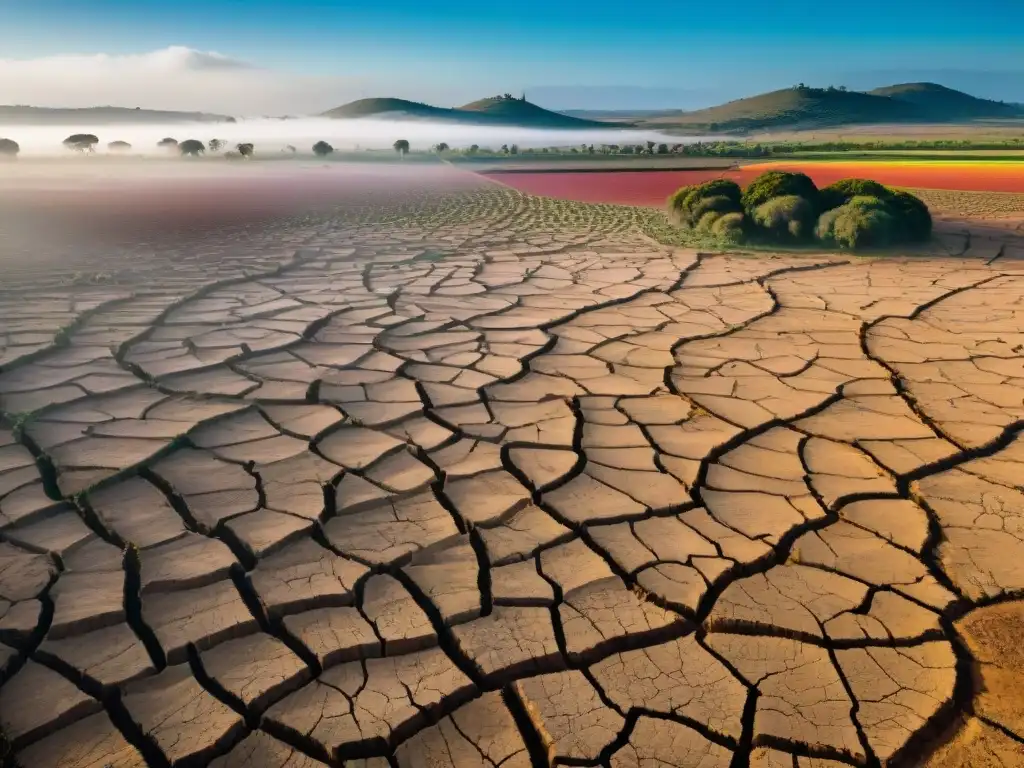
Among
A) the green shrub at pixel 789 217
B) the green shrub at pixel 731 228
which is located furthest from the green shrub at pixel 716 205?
the green shrub at pixel 789 217

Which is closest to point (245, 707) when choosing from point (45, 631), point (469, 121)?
point (45, 631)

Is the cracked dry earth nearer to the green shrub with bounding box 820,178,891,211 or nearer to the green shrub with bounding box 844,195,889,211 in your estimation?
the green shrub with bounding box 844,195,889,211

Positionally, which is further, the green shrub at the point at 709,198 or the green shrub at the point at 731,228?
the green shrub at the point at 709,198

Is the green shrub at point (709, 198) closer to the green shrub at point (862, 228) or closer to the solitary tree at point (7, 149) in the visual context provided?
the green shrub at point (862, 228)

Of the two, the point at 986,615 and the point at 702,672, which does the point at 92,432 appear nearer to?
the point at 702,672

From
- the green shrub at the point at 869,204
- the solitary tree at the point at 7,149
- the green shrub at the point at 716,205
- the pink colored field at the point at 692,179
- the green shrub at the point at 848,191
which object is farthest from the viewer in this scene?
the solitary tree at the point at 7,149

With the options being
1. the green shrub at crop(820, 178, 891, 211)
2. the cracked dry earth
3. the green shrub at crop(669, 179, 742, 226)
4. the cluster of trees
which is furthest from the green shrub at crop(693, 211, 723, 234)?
the cracked dry earth
